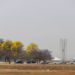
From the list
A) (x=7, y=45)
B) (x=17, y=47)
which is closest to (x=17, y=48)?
(x=17, y=47)

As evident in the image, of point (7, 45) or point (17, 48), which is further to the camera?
point (7, 45)

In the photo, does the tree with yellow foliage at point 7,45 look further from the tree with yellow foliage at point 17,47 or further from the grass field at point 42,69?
the grass field at point 42,69

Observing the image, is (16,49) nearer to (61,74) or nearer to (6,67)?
(6,67)

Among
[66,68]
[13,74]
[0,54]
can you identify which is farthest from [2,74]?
[0,54]

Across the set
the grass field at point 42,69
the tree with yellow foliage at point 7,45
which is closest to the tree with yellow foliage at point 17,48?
the tree with yellow foliage at point 7,45

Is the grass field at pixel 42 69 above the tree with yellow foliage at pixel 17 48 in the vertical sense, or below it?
below

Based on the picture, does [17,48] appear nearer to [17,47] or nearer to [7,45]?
[17,47]

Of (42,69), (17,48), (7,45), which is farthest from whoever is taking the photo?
(7,45)

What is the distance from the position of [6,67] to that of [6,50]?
44.0m

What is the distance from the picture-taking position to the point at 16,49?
92.4 meters

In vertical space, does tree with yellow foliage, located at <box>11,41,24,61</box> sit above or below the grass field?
above

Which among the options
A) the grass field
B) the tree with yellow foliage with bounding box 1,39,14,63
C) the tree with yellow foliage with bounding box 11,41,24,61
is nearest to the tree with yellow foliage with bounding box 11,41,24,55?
the tree with yellow foliage with bounding box 11,41,24,61

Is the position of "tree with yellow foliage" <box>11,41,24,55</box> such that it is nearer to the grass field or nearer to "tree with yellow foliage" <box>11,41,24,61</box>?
"tree with yellow foliage" <box>11,41,24,61</box>

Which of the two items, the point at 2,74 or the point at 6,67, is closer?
the point at 2,74
